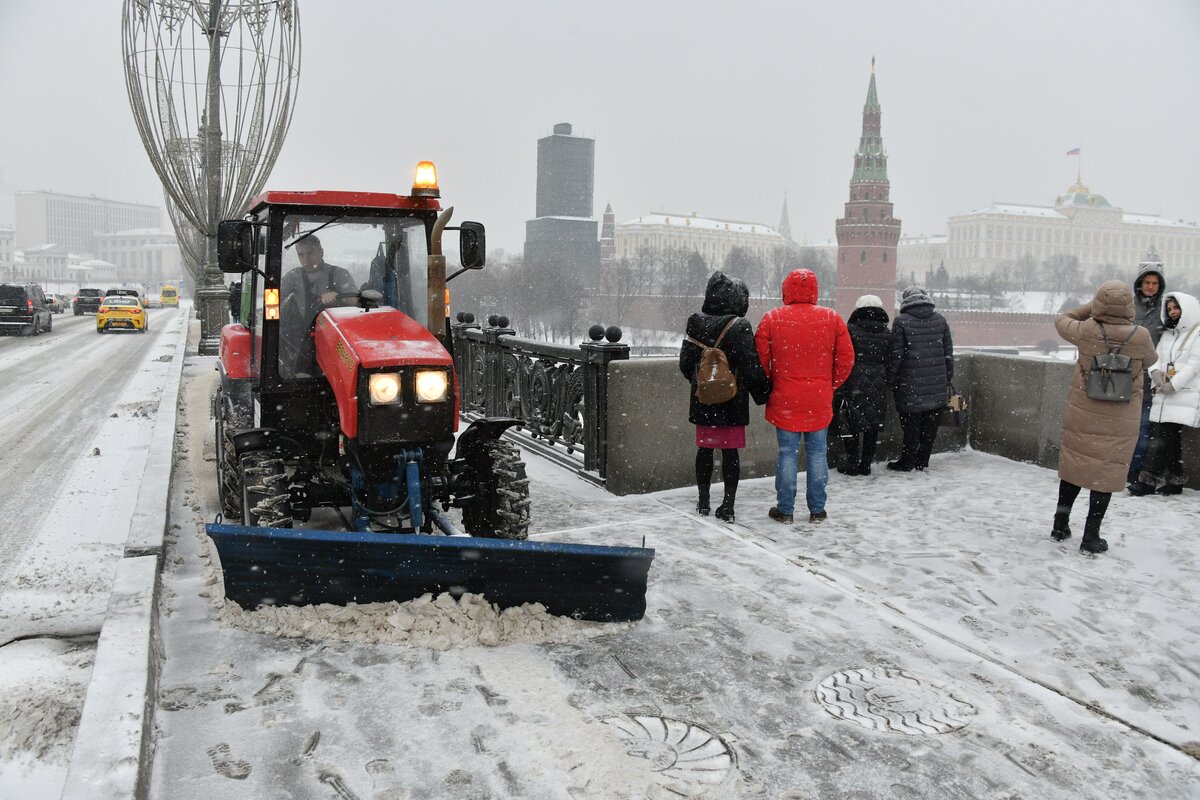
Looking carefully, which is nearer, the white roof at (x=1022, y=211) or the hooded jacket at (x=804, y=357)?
the hooded jacket at (x=804, y=357)

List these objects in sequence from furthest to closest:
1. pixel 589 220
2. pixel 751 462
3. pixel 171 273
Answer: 1. pixel 171 273
2. pixel 589 220
3. pixel 751 462

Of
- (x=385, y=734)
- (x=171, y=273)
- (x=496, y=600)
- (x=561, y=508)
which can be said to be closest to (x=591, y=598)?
(x=496, y=600)

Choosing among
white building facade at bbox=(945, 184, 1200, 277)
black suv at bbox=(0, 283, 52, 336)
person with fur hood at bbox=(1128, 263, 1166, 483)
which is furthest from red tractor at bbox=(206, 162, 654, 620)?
white building facade at bbox=(945, 184, 1200, 277)

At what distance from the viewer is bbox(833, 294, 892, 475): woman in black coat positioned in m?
7.94

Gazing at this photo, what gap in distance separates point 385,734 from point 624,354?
4.30 metres

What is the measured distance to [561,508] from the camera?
22.3 ft

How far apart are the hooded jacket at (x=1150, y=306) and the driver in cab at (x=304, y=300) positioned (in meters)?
5.81

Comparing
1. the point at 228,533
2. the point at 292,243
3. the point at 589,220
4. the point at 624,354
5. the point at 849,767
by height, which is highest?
the point at 589,220

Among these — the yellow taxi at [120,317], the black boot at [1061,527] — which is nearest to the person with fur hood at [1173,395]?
the black boot at [1061,527]

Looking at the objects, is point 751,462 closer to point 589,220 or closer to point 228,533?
point 228,533

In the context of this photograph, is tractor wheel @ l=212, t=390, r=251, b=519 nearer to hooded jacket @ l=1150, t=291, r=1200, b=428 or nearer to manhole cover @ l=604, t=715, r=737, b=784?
manhole cover @ l=604, t=715, r=737, b=784

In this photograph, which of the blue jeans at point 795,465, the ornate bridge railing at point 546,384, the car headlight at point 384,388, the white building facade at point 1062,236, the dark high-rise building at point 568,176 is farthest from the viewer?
the white building facade at point 1062,236

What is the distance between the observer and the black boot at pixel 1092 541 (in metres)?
5.77

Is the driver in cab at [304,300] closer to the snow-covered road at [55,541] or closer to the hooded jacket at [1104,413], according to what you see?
the snow-covered road at [55,541]
